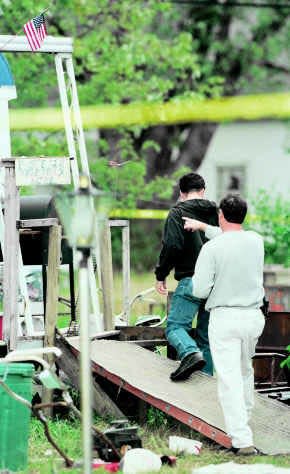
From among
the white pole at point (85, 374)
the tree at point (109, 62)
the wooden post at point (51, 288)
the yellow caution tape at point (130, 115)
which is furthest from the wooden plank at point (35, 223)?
the yellow caution tape at point (130, 115)

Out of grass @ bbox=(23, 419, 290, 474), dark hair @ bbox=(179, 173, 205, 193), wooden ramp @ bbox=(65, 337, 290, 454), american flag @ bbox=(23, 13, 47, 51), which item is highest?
american flag @ bbox=(23, 13, 47, 51)

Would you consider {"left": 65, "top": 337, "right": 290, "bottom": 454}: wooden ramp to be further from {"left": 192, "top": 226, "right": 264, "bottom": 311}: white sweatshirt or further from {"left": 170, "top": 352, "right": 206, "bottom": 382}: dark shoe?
{"left": 192, "top": 226, "right": 264, "bottom": 311}: white sweatshirt


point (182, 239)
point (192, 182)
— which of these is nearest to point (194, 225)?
point (182, 239)

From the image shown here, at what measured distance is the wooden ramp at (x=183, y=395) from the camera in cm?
874

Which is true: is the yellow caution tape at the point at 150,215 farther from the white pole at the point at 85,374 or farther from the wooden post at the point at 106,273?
the white pole at the point at 85,374

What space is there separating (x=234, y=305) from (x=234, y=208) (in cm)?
66

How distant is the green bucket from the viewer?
26.1 feet

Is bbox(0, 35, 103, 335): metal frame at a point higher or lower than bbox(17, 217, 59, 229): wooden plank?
higher

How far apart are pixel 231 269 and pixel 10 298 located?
2.05 meters

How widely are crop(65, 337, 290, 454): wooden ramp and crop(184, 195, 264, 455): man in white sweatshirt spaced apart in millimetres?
271

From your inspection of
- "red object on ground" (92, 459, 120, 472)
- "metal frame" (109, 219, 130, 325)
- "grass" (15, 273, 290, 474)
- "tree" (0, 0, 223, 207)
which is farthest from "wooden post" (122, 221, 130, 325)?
"tree" (0, 0, 223, 207)

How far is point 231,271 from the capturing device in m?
8.53

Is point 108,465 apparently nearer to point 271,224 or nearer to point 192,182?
point 192,182

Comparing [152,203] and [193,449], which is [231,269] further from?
[152,203]
